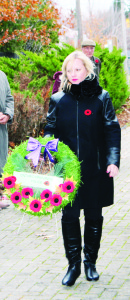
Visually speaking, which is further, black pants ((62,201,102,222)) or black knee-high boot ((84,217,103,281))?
black knee-high boot ((84,217,103,281))

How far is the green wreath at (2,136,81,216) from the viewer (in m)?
3.88

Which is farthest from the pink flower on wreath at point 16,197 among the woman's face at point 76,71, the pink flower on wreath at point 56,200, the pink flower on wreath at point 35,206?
the woman's face at point 76,71

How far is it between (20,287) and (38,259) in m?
0.68

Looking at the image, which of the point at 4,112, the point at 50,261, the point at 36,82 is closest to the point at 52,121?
the point at 50,261

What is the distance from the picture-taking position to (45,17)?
18.6 metres

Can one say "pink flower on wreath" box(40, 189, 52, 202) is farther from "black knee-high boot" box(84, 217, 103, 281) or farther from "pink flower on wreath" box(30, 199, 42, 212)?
"black knee-high boot" box(84, 217, 103, 281)

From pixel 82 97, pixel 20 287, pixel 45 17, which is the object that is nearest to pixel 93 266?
pixel 20 287

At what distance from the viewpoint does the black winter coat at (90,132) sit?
4008mm

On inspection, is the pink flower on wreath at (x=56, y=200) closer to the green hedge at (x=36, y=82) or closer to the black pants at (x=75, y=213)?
the black pants at (x=75, y=213)

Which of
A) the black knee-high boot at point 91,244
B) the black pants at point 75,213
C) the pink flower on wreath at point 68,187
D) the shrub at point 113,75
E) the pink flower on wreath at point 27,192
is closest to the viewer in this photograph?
the pink flower on wreath at point 68,187

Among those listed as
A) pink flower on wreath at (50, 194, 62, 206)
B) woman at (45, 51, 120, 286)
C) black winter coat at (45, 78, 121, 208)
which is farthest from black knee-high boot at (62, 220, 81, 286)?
pink flower on wreath at (50, 194, 62, 206)

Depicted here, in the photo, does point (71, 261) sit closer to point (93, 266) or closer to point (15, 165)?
point (93, 266)

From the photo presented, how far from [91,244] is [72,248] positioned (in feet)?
0.54

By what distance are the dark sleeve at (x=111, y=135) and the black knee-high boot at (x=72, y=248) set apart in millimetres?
622
